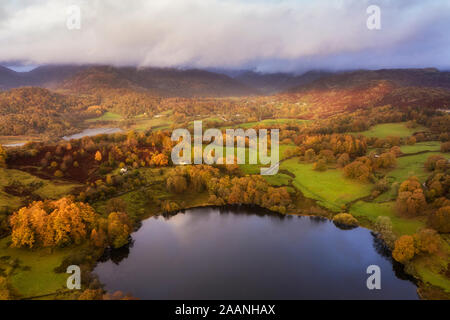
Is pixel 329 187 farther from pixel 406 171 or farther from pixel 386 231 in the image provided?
pixel 406 171

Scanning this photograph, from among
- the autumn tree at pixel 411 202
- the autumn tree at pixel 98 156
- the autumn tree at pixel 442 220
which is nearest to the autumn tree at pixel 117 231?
the autumn tree at pixel 98 156

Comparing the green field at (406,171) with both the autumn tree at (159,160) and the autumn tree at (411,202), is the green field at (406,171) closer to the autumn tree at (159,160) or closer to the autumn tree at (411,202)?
the autumn tree at (411,202)

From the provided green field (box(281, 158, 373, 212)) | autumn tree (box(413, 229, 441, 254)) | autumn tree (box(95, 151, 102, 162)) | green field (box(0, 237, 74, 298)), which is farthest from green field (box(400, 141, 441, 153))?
green field (box(0, 237, 74, 298))

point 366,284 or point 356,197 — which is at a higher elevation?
point 356,197

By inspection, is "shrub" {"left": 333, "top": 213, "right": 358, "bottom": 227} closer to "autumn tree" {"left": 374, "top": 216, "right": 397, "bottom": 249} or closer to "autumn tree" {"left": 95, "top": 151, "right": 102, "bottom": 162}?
"autumn tree" {"left": 374, "top": 216, "right": 397, "bottom": 249}

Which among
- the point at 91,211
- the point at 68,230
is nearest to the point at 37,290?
the point at 68,230

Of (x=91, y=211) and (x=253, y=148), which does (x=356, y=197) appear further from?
(x=91, y=211)
